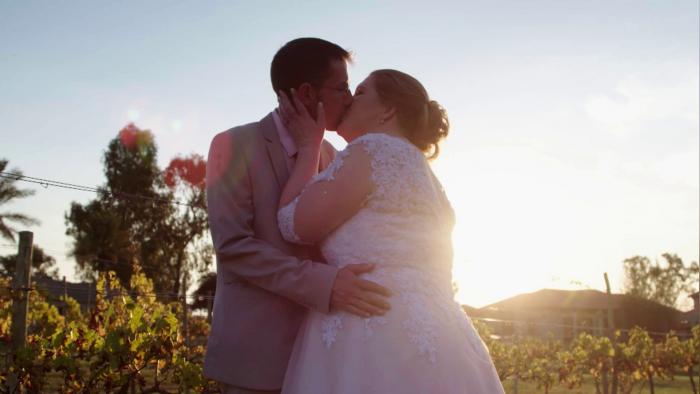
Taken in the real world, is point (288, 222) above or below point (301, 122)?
below

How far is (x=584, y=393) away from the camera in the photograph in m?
19.3

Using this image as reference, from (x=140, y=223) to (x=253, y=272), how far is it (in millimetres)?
35813

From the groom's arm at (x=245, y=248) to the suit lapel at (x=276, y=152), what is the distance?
99 mm

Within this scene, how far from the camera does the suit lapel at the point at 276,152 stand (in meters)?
2.38

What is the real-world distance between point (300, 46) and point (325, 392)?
1.25 metres

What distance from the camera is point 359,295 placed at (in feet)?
7.04

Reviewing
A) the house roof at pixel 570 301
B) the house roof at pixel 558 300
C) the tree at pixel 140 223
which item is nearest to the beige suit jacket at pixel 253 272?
the tree at pixel 140 223

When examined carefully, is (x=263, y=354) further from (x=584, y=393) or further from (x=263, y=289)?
(x=584, y=393)

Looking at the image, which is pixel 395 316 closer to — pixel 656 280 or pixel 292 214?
pixel 292 214

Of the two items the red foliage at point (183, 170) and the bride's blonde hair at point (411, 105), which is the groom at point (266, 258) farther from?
the red foliage at point (183, 170)

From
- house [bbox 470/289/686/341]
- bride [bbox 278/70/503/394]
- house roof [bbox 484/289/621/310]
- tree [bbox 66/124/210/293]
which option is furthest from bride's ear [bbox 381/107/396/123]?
house roof [bbox 484/289/621/310]

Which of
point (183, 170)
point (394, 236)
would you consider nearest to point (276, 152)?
point (394, 236)

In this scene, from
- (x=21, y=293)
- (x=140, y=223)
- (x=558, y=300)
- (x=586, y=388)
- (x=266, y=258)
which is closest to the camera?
(x=266, y=258)

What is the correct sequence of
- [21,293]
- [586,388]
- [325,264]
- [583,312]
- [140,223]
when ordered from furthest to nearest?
[583,312] → [140,223] → [586,388] → [21,293] → [325,264]
